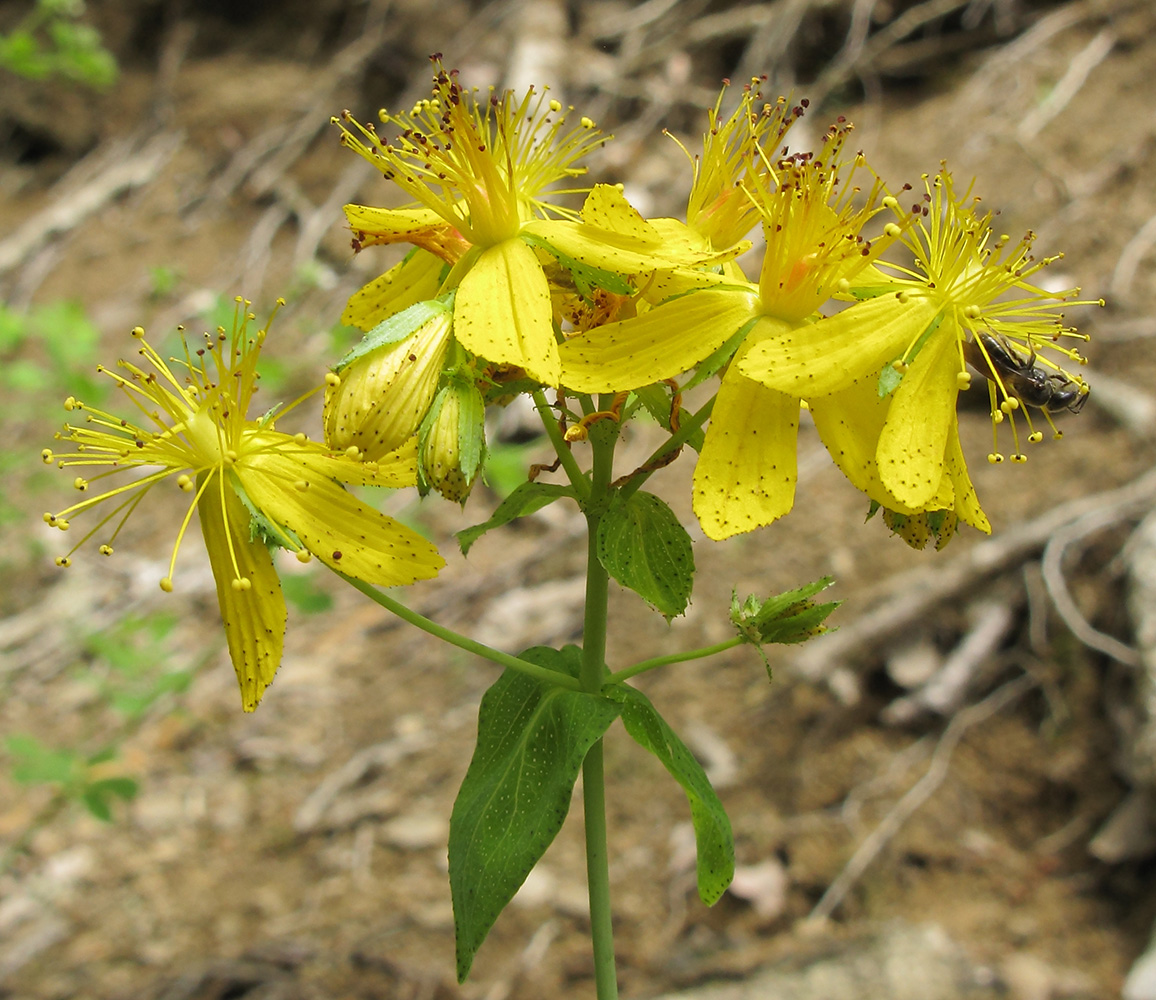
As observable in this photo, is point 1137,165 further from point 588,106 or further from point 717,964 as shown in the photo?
point 717,964

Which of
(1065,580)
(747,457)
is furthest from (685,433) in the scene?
(1065,580)

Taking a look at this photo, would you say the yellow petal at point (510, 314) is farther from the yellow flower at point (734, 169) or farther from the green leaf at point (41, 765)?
the green leaf at point (41, 765)

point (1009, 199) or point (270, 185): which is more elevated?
point (270, 185)

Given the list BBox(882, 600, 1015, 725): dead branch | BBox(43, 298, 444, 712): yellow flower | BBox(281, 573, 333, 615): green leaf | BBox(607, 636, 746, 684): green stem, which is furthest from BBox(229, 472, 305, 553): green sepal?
BBox(882, 600, 1015, 725): dead branch

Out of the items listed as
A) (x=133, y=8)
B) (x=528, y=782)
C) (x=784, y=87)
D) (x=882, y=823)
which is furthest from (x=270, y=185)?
(x=528, y=782)

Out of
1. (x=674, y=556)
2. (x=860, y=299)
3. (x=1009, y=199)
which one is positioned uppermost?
(x=1009, y=199)

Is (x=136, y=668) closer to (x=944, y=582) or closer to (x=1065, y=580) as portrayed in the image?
(x=944, y=582)
